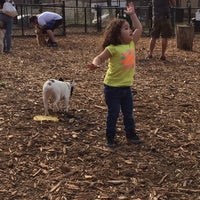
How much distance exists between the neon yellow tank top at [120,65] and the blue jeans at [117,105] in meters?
0.06

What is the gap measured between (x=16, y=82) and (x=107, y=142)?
136 inches

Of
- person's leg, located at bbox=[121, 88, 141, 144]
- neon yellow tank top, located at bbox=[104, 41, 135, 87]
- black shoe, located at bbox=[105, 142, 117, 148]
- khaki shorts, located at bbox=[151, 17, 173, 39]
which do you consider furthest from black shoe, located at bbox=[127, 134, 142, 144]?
khaki shorts, located at bbox=[151, 17, 173, 39]

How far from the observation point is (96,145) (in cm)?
478

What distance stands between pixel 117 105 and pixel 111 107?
7cm

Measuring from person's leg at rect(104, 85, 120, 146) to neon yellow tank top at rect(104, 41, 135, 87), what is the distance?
69 millimetres

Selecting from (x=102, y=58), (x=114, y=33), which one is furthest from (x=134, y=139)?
(x=114, y=33)

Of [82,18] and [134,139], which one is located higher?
[82,18]

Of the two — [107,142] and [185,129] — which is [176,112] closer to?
[185,129]

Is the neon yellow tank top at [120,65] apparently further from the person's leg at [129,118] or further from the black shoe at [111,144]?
the black shoe at [111,144]

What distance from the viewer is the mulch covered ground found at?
150 inches

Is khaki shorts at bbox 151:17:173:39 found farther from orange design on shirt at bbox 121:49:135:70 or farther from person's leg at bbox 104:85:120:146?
person's leg at bbox 104:85:120:146

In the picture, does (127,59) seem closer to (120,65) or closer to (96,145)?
(120,65)

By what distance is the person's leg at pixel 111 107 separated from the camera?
4.64 m

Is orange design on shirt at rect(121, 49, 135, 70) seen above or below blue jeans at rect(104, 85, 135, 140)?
above
